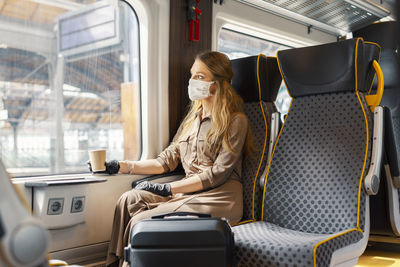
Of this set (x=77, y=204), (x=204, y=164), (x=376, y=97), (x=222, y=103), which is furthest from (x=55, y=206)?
(x=376, y=97)

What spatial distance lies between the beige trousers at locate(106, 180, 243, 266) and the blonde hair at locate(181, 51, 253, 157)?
0.28 metres

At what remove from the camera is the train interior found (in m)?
2.35

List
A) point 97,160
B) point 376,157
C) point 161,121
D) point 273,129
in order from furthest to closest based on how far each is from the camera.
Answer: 1. point 161,121
2. point 273,129
3. point 97,160
4. point 376,157

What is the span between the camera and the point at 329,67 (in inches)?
98.1

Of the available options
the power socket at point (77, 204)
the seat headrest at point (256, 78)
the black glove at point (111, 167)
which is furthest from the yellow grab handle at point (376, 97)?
the power socket at point (77, 204)

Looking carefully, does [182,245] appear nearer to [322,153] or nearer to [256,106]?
[322,153]

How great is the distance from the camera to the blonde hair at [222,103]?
262cm

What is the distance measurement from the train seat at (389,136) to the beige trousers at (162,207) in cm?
94

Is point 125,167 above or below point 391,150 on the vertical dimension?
below

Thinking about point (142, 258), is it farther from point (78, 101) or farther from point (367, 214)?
point (78, 101)

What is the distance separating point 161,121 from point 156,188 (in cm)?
81

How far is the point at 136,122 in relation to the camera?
3188mm

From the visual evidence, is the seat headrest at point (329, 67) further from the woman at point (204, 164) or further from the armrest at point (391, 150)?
the woman at point (204, 164)

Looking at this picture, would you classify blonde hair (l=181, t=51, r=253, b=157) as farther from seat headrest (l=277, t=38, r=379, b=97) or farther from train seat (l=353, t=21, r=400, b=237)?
train seat (l=353, t=21, r=400, b=237)
